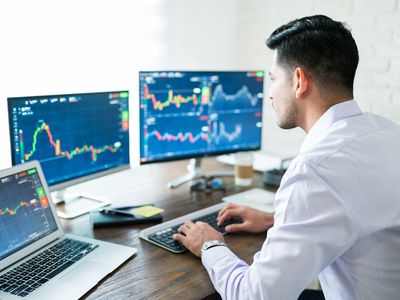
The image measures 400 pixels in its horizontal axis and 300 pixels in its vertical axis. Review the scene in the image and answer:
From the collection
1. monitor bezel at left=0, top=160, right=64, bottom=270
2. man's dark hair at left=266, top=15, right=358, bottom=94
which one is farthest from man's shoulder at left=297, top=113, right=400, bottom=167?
monitor bezel at left=0, top=160, right=64, bottom=270

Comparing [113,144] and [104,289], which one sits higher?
[113,144]

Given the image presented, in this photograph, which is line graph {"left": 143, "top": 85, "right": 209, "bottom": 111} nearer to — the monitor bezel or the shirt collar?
the monitor bezel

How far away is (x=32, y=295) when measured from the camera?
1.04 metres

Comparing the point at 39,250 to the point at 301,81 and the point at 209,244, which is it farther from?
the point at 301,81

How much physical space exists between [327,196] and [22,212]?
79 centimetres

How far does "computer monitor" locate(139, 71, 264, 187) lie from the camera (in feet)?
5.82

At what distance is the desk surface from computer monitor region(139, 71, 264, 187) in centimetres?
14

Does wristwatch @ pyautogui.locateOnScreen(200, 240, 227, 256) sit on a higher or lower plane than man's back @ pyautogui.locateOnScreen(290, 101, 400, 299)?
lower

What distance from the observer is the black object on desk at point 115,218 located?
1457mm

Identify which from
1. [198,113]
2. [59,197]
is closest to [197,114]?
[198,113]

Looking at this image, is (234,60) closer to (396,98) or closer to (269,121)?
(269,121)

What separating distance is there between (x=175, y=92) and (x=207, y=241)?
74cm

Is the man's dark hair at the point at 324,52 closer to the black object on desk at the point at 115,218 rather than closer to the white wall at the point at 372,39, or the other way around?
the black object on desk at the point at 115,218

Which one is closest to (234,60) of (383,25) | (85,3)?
(383,25)
